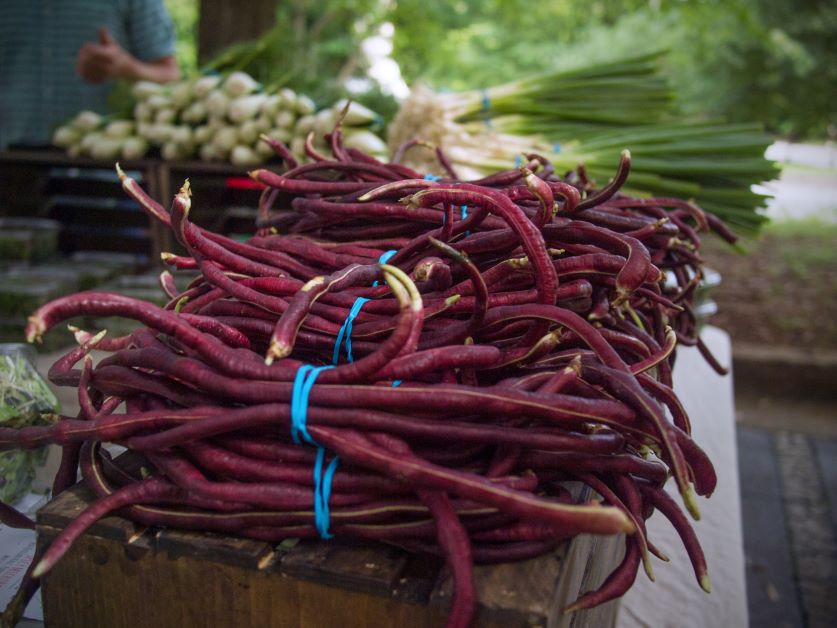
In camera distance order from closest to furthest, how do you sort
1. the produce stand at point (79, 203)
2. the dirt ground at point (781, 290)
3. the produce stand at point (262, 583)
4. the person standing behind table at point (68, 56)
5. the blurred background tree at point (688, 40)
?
the produce stand at point (262, 583) < the produce stand at point (79, 203) < the person standing behind table at point (68, 56) < the blurred background tree at point (688, 40) < the dirt ground at point (781, 290)

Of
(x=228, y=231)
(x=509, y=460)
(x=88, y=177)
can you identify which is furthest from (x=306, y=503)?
(x=88, y=177)

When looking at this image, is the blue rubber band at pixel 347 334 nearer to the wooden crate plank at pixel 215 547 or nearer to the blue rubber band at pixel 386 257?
the blue rubber band at pixel 386 257

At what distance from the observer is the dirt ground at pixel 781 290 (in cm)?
616

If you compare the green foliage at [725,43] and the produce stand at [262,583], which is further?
the green foliage at [725,43]

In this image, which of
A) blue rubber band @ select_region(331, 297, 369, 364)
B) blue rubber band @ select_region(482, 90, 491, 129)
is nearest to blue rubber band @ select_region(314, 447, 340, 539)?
blue rubber band @ select_region(331, 297, 369, 364)

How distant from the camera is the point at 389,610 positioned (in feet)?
3.10

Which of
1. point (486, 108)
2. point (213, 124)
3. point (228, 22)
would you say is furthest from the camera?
point (228, 22)

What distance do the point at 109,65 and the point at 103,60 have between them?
0.13 feet

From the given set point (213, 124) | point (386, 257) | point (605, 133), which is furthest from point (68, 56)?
point (386, 257)

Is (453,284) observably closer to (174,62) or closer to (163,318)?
(163,318)

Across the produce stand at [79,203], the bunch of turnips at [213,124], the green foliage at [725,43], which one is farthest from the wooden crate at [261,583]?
the green foliage at [725,43]

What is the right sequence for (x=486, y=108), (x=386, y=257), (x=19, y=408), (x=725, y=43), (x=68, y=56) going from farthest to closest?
(x=725, y=43), (x=68, y=56), (x=486, y=108), (x=19, y=408), (x=386, y=257)

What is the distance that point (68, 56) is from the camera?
4379mm

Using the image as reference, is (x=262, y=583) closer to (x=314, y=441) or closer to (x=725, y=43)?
(x=314, y=441)
